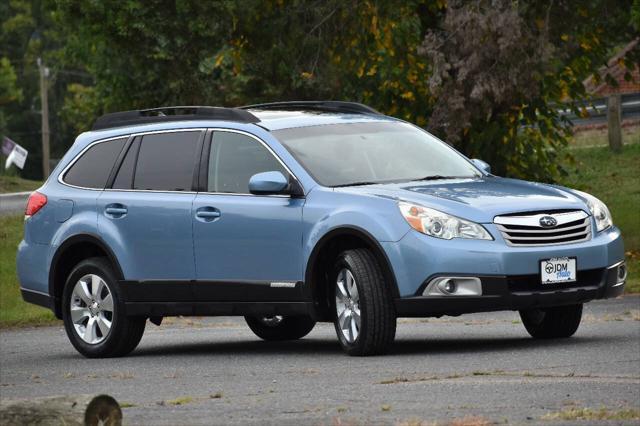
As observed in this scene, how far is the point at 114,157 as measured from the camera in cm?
1423

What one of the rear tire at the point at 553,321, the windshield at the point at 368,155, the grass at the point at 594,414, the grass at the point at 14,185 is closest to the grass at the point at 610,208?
the grass at the point at 14,185

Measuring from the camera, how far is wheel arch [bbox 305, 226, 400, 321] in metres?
11.9

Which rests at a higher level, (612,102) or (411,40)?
(411,40)

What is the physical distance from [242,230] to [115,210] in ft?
4.53

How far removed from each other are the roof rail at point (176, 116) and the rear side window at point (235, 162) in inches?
7.4

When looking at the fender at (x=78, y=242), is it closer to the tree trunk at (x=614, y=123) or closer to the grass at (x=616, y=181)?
the grass at (x=616, y=181)

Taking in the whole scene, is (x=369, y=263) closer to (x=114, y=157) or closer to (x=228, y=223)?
(x=228, y=223)

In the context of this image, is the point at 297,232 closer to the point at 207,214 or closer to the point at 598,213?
the point at 207,214

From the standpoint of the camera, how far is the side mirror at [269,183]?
12.5 meters

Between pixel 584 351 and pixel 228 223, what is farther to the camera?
pixel 228 223

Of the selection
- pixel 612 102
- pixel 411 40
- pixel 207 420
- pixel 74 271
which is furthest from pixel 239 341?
pixel 612 102

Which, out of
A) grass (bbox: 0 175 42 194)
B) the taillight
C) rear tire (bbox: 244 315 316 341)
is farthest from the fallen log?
grass (bbox: 0 175 42 194)

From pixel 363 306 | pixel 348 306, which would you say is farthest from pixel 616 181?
pixel 363 306

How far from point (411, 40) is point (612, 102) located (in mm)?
14275
